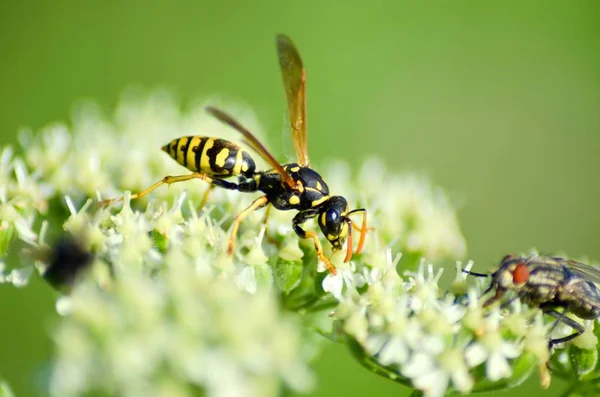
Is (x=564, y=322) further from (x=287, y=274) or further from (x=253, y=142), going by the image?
(x=253, y=142)

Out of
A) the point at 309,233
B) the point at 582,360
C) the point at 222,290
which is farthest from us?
the point at 309,233

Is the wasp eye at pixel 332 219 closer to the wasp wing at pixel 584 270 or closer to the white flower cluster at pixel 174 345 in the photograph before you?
the wasp wing at pixel 584 270

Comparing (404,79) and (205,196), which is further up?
(404,79)

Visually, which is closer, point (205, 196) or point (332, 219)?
point (332, 219)

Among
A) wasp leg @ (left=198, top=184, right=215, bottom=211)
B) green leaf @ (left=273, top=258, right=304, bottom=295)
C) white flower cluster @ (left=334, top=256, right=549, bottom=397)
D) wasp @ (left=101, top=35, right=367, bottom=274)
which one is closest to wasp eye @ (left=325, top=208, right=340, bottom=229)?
wasp @ (left=101, top=35, right=367, bottom=274)

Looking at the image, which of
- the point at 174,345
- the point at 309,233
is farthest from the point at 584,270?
the point at 174,345

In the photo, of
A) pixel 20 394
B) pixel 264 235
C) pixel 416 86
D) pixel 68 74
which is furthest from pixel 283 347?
pixel 416 86

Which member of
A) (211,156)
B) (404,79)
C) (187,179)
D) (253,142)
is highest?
(404,79)

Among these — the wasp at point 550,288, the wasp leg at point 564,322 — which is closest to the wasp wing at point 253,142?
the wasp at point 550,288

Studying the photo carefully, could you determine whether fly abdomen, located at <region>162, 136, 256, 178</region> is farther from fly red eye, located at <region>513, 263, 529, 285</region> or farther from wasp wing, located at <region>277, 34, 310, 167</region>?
fly red eye, located at <region>513, 263, 529, 285</region>
